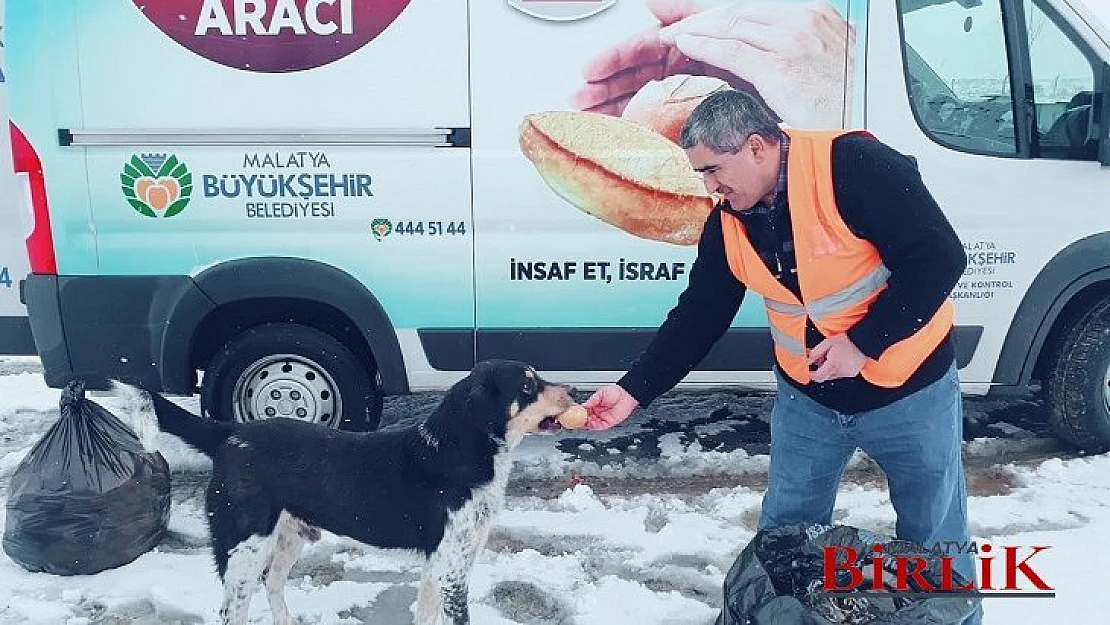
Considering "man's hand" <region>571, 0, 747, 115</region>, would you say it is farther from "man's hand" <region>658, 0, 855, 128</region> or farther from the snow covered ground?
the snow covered ground

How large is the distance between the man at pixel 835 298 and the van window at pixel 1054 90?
236cm

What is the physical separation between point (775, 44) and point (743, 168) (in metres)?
2.09

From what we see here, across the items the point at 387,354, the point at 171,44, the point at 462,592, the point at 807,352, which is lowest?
the point at 462,592

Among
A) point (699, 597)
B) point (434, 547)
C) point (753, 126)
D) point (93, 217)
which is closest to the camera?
point (753, 126)

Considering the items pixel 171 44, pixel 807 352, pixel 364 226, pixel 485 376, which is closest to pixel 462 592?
pixel 485 376

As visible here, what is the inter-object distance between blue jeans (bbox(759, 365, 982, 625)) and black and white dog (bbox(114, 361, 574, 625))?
2.48ft

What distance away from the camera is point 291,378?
438 centimetres

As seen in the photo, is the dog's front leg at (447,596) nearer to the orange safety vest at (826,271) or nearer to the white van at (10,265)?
the orange safety vest at (826,271)

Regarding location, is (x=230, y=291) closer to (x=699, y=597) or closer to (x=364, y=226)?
(x=364, y=226)

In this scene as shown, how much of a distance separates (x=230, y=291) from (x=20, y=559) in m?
1.39

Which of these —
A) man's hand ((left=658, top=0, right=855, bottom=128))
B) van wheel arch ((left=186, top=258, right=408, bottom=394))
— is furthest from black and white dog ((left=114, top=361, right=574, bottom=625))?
man's hand ((left=658, top=0, right=855, bottom=128))

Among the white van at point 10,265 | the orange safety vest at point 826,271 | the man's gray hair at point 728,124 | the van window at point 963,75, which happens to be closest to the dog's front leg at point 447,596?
the orange safety vest at point 826,271

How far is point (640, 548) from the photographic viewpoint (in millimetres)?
3781

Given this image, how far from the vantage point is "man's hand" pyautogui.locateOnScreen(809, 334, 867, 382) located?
218 centimetres
